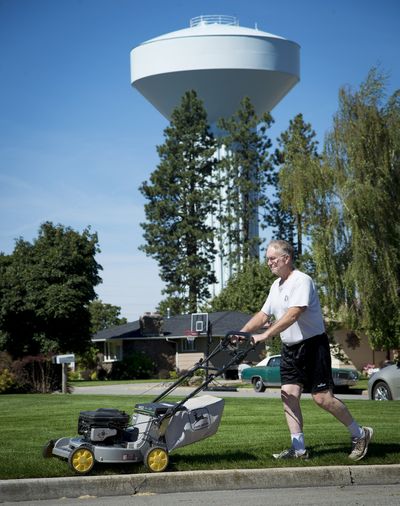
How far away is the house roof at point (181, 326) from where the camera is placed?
2279 inches

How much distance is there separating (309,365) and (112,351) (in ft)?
190

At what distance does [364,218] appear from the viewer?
39094mm

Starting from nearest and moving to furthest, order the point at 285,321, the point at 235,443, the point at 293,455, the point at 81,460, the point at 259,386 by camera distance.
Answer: the point at 81,460 → the point at 285,321 → the point at 293,455 → the point at 235,443 → the point at 259,386

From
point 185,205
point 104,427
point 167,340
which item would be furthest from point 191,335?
point 104,427

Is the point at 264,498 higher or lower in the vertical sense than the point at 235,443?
lower

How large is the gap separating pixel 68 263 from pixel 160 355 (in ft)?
40.2

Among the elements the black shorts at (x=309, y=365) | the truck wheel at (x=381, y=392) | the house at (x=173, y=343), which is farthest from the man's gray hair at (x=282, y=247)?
the house at (x=173, y=343)

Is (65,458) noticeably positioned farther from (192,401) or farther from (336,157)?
(336,157)

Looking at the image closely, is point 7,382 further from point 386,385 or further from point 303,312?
point 303,312

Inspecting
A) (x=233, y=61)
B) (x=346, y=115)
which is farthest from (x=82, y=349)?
(x=233, y=61)

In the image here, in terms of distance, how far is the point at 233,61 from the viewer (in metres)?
67.8

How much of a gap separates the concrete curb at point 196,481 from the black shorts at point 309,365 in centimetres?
83

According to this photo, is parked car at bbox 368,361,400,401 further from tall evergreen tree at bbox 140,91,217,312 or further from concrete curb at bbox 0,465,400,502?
tall evergreen tree at bbox 140,91,217,312

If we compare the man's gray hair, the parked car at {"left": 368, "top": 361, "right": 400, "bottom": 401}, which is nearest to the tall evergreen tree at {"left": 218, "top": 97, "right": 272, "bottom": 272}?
the parked car at {"left": 368, "top": 361, "right": 400, "bottom": 401}
